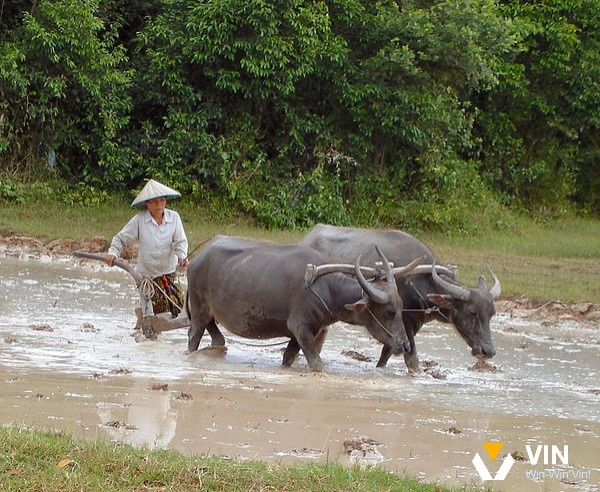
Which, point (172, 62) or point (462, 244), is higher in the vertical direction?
point (172, 62)

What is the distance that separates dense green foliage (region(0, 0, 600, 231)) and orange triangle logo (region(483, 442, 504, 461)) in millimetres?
11646

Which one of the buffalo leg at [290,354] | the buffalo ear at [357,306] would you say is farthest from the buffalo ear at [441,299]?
the buffalo leg at [290,354]

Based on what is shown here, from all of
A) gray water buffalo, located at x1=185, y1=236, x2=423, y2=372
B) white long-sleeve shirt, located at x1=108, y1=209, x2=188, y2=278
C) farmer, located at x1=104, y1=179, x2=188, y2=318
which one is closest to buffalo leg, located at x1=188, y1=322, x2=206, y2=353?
gray water buffalo, located at x1=185, y1=236, x2=423, y2=372

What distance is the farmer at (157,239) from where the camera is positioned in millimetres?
9406

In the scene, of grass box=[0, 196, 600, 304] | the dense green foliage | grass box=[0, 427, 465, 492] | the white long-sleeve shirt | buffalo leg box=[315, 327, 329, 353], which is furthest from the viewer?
the dense green foliage

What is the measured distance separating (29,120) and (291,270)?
1033cm

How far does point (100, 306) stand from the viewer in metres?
11.6

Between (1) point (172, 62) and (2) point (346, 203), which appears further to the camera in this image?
(2) point (346, 203)

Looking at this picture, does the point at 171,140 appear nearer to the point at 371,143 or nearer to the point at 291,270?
the point at 371,143

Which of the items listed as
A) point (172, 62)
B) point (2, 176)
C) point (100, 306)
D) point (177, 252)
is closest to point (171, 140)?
point (172, 62)

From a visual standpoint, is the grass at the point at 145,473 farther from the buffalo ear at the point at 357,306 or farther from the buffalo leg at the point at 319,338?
the buffalo leg at the point at 319,338

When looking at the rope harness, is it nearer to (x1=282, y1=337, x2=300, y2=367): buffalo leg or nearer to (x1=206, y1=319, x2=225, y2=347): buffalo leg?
(x1=282, y1=337, x2=300, y2=367): buffalo leg

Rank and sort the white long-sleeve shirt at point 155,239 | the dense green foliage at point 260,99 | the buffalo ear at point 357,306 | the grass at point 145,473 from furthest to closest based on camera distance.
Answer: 1. the dense green foliage at point 260,99
2. the white long-sleeve shirt at point 155,239
3. the buffalo ear at point 357,306
4. the grass at point 145,473

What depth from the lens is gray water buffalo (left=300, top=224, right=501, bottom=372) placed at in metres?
9.09
